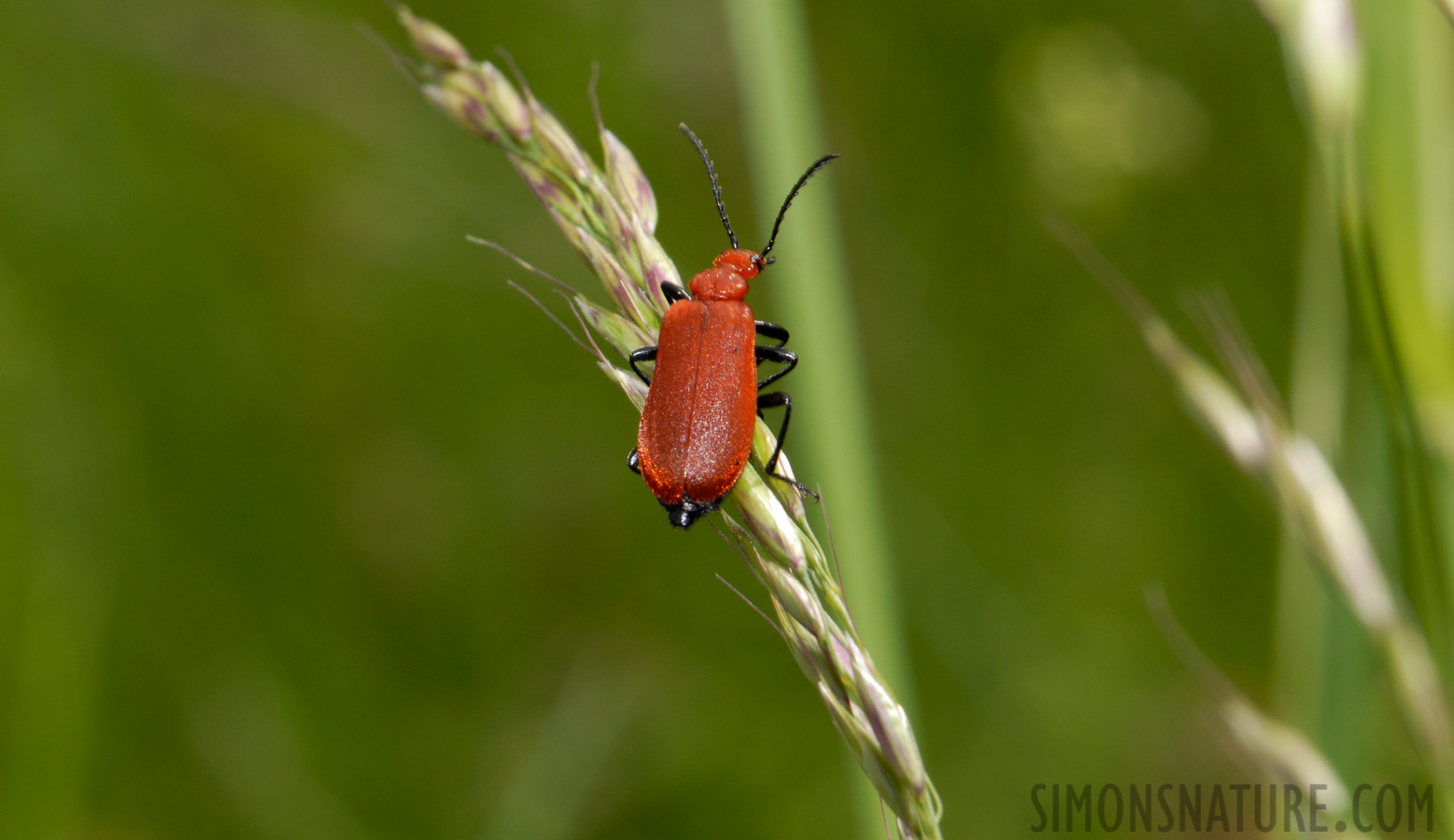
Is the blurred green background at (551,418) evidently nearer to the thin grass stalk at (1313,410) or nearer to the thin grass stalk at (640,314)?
the thin grass stalk at (1313,410)

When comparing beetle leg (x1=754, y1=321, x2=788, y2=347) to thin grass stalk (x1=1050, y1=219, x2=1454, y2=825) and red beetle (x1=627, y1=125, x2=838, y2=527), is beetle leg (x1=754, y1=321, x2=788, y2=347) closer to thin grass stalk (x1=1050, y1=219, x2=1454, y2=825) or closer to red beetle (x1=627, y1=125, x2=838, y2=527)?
red beetle (x1=627, y1=125, x2=838, y2=527)

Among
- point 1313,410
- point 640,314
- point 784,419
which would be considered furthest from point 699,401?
point 1313,410

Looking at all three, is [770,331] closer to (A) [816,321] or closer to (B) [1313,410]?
(A) [816,321]

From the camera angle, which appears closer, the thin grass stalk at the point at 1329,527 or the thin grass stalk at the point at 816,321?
the thin grass stalk at the point at 1329,527

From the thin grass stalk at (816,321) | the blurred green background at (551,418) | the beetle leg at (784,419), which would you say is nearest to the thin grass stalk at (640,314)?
the beetle leg at (784,419)

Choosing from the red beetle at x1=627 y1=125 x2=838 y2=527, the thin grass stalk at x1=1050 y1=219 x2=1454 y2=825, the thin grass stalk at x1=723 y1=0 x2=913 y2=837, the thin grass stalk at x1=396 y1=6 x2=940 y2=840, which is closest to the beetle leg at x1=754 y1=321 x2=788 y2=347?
the red beetle at x1=627 y1=125 x2=838 y2=527

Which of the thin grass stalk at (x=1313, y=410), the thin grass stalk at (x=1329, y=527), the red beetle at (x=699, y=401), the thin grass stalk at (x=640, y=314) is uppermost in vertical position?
the thin grass stalk at (x=640, y=314)
